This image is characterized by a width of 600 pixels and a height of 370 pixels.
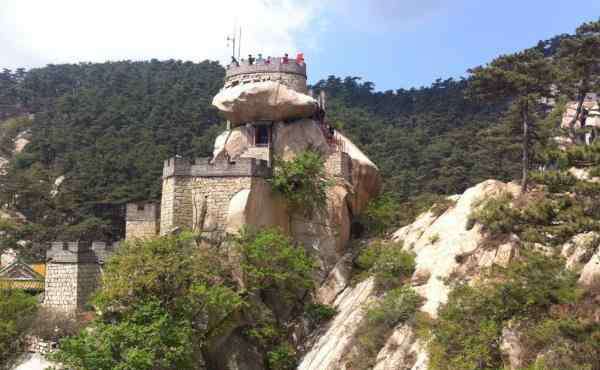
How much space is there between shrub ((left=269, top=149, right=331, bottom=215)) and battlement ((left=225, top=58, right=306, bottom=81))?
4.48 meters

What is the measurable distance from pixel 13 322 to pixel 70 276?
2.66 meters

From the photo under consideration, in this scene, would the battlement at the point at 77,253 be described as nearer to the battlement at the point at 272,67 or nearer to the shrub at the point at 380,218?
the battlement at the point at 272,67

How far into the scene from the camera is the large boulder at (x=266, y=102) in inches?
1282

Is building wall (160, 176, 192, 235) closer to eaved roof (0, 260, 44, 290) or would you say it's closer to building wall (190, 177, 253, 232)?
building wall (190, 177, 253, 232)

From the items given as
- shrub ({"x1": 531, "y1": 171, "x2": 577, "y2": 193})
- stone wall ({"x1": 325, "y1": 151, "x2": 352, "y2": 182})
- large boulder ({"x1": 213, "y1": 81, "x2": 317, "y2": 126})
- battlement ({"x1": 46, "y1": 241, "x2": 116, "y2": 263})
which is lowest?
battlement ({"x1": 46, "y1": 241, "x2": 116, "y2": 263})

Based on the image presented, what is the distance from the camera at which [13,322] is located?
93.6 ft

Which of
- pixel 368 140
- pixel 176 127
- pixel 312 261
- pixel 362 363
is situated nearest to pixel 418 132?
pixel 368 140

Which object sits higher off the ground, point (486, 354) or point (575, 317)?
point (575, 317)

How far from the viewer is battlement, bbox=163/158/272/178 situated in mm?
29922

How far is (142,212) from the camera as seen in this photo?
31094 mm

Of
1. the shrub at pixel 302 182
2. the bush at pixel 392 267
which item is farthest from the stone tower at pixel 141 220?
the bush at pixel 392 267

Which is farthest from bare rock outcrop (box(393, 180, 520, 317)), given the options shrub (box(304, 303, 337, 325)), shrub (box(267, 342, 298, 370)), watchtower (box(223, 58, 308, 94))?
watchtower (box(223, 58, 308, 94))

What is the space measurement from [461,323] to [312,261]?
869 centimetres

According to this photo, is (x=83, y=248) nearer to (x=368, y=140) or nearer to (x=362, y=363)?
(x=362, y=363)
